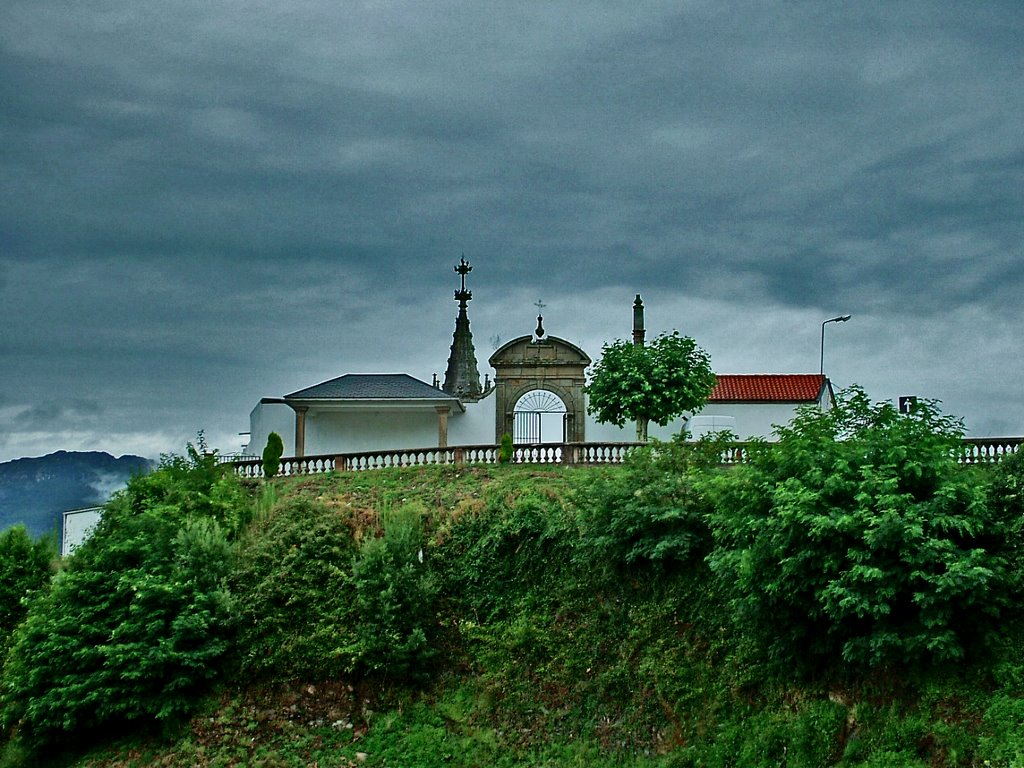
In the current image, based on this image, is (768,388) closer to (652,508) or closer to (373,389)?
(373,389)

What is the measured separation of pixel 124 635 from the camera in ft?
81.5

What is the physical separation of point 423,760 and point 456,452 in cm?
1445

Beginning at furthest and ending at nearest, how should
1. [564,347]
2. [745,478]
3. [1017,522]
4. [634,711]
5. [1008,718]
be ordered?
[564,347] < [634,711] < [745,478] < [1017,522] < [1008,718]

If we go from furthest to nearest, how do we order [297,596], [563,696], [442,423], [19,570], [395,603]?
[442,423] → [19,570] → [297,596] → [395,603] → [563,696]

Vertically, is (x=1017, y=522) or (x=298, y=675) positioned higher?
(x=1017, y=522)

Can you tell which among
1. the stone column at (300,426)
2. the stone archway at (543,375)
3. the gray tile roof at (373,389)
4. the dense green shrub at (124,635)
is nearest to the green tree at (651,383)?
the stone archway at (543,375)

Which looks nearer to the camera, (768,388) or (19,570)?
(19,570)

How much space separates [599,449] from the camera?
3666 cm

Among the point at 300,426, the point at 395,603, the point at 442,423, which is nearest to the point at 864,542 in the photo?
the point at 395,603

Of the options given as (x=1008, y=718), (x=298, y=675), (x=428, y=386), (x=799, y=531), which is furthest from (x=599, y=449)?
(x=1008, y=718)

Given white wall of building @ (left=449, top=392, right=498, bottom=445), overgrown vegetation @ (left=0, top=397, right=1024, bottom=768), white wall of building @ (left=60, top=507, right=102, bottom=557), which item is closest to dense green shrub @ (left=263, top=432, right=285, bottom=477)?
white wall of building @ (left=60, top=507, right=102, bottom=557)

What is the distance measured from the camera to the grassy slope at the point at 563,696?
19.2 metres

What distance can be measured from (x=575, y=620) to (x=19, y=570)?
1482 centimetres

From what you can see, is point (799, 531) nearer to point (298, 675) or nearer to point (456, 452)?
point (298, 675)
